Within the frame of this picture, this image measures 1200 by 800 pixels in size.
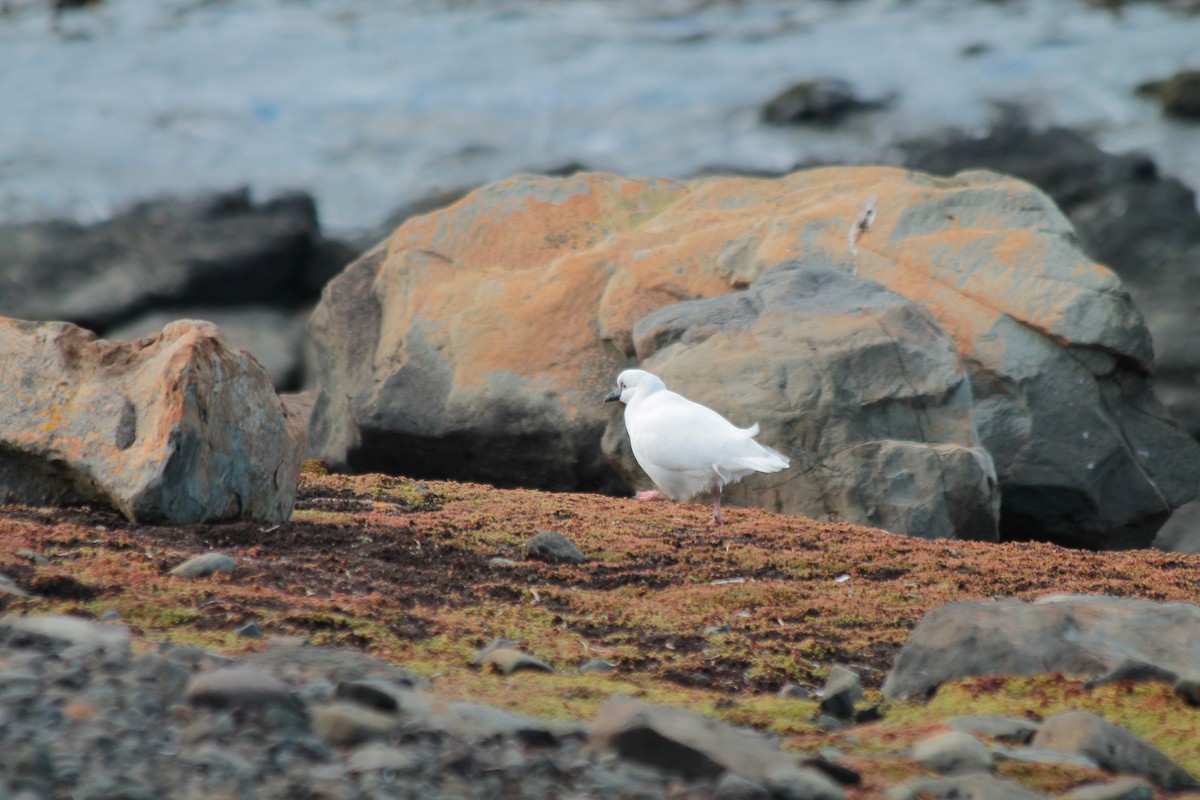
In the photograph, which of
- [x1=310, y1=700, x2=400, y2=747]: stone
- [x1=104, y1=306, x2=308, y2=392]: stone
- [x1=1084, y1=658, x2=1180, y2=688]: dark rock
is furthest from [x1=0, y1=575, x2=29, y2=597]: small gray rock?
[x1=104, y1=306, x2=308, y2=392]: stone

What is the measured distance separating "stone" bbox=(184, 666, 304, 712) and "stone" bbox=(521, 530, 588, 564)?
3321 millimetres

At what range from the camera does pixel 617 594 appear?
633 centimetres

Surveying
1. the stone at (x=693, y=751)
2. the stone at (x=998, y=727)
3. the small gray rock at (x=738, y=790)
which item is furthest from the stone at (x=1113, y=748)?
the small gray rock at (x=738, y=790)

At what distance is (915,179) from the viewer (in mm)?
12234

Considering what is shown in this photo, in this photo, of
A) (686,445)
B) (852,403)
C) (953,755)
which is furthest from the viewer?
(852,403)

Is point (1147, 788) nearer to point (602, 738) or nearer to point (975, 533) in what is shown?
point (602, 738)

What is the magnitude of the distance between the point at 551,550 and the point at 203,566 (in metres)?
1.86

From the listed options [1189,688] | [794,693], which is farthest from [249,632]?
[1189,688]

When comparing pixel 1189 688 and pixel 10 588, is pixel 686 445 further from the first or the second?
pixel 10 588

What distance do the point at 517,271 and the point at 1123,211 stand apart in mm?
9758

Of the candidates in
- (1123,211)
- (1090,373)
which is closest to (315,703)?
(1090,373)

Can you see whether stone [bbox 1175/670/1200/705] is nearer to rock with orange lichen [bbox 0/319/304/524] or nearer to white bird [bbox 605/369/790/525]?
white bird [bbox 605/369/790/525]

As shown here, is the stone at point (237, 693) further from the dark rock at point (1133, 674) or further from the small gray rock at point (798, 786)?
the dark rock at point (1133, 674)

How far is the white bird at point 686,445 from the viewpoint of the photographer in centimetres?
857
